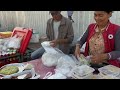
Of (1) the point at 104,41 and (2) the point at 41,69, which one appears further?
(1) the point at 104,41

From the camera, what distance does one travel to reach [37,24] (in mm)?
4867

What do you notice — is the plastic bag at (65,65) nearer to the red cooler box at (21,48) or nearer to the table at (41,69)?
the table at (41,69)

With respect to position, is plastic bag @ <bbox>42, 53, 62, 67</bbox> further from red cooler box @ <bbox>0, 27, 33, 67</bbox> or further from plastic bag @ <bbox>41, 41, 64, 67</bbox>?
red cooler box @ <bbox>0, 27, 33, 67</bbox>

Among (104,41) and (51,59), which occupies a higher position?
(104,41)

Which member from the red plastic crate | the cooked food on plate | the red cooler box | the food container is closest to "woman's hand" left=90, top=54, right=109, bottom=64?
the food container

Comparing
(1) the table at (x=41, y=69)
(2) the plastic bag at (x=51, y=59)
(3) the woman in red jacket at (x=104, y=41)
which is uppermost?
(3) the woman in red jacket at (x=104, y=41)

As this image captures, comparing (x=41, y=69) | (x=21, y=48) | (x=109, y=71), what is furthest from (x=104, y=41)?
(x=21, y=48)

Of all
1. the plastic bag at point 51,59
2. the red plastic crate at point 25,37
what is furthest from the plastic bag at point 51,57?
the red plastic crate at point 25,37

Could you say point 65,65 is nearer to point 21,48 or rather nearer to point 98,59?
point 98,59

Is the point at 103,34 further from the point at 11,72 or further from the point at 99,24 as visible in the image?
the point at 11,72

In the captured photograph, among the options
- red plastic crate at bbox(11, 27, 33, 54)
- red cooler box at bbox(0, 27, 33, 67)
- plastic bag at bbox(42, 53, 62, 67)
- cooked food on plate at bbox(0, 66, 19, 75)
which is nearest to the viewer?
cooked food on plate at bbox(0, 66, 19, 75)
